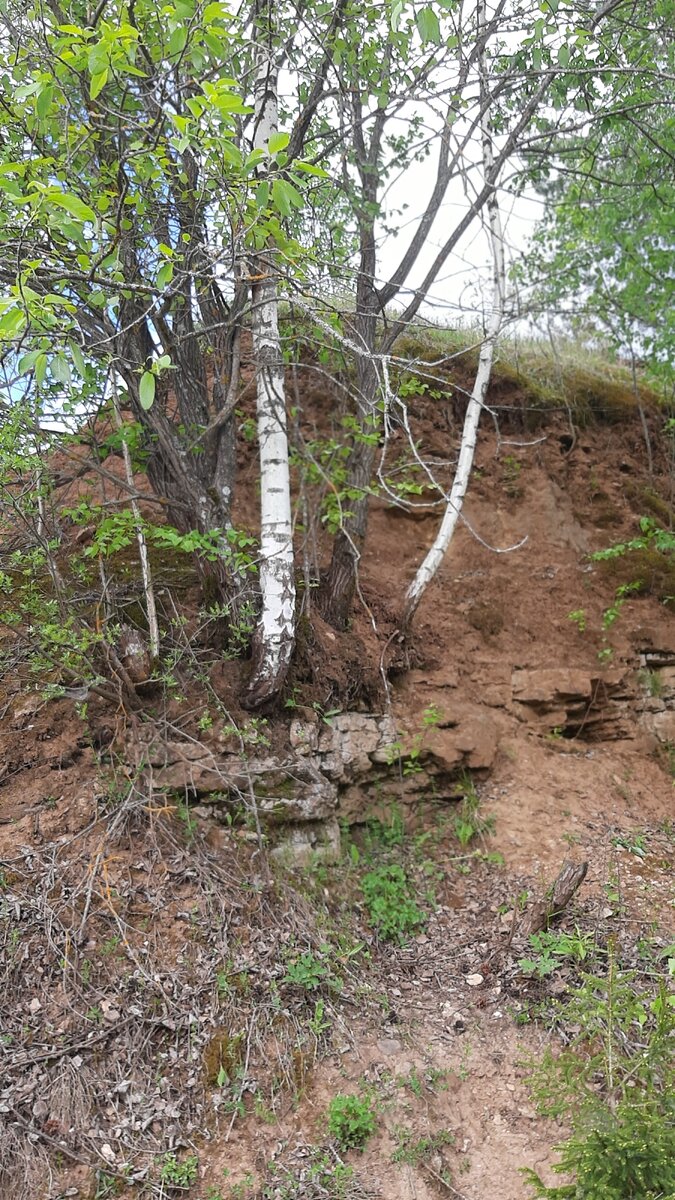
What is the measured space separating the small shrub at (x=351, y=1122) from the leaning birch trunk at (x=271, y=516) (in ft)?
7.88

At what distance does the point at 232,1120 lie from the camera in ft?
12.8

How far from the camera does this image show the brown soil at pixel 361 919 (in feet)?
12.6

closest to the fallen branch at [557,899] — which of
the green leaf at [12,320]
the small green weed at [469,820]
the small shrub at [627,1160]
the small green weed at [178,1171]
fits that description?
the small green weed at [469,820]

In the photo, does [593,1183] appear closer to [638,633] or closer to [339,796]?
[339,796]

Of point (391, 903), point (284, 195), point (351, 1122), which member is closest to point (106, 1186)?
point (351, 1122)

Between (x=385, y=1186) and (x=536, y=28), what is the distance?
6471 mm

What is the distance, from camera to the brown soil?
12.6 feet

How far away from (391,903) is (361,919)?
0.25 metres

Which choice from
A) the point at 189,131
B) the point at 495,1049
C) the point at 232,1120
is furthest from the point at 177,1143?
the point at 189,131

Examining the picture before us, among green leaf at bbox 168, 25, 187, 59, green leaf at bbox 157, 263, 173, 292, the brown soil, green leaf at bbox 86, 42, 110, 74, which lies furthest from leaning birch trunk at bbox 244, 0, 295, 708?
green leaf at bbox 86, 42, 110, 74

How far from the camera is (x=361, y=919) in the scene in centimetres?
528

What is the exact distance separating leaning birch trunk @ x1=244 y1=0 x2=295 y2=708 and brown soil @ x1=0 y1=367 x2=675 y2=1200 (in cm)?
35

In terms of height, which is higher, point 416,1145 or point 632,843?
point 632,843

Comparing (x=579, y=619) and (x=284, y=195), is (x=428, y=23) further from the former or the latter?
(x=579, y=619)
